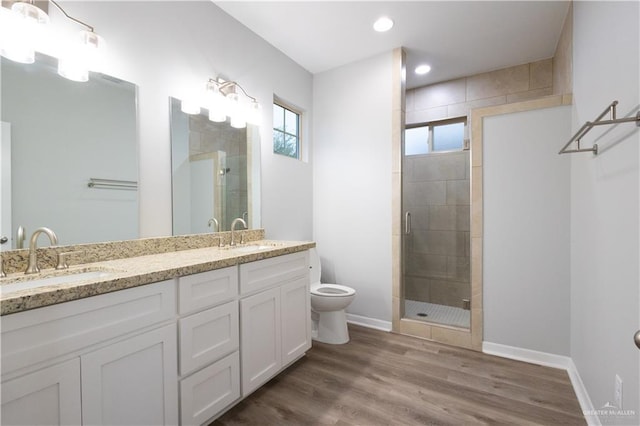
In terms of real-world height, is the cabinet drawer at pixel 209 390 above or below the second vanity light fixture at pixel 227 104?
below

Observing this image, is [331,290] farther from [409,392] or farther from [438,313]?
[438,313]

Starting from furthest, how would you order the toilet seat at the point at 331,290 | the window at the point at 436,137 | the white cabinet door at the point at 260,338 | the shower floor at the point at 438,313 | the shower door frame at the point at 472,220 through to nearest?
the window at the point at 436,137 < the shower floor at the point at 438,313 < the toilet seat at the point at 331,290 < the shower door frame at the point at 472,220 < the white cabinet door at the point at 260,338

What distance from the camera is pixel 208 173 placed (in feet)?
7.06

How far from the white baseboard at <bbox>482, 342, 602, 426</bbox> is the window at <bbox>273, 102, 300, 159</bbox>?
2457mm

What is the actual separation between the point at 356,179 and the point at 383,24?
134cm

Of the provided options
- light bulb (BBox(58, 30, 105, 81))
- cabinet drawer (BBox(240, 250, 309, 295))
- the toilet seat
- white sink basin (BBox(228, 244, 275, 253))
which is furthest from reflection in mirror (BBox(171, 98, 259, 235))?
the toilet seat

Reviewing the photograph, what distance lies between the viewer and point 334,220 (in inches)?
123

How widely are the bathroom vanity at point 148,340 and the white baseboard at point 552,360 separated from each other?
1633 mm

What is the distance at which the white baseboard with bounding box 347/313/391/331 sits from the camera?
2819mm

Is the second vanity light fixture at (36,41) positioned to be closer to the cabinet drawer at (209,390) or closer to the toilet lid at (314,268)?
the cabinet drawer at (209,390)

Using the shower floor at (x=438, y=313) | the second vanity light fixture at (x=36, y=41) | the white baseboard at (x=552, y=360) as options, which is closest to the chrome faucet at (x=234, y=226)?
the second vanity light fixture at (x=36, y=41)

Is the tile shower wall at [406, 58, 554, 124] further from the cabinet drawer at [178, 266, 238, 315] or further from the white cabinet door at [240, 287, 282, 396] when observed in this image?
the cabinet drawer at [178, 266, 238, 315]

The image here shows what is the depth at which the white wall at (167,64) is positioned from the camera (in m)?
1.65

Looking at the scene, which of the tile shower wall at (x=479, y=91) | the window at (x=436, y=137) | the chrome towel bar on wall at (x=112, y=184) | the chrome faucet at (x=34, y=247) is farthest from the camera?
the window at (x=436, y=137)
